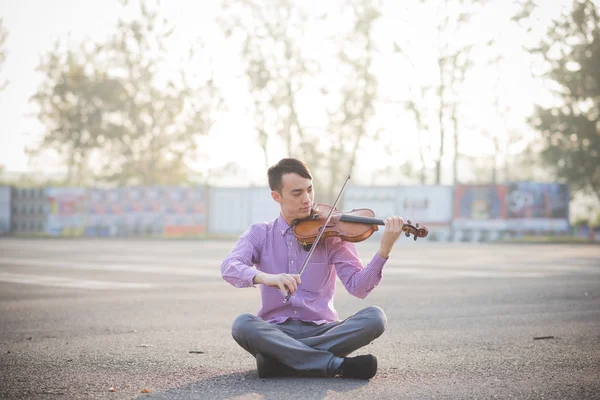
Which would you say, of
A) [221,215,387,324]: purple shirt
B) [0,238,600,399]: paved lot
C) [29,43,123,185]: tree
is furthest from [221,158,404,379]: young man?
[29,43,123,185]: tree

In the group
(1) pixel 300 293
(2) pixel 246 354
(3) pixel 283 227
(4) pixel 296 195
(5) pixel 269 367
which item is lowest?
(2) pixel 246 354

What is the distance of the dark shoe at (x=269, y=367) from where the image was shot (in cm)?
396

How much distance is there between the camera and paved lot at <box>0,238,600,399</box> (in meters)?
3.77

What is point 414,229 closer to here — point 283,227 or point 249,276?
point 283,227

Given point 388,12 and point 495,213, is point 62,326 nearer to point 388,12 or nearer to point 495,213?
point 495,213

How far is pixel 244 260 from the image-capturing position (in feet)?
13.5

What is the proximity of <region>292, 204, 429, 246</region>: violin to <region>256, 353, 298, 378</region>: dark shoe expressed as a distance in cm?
68

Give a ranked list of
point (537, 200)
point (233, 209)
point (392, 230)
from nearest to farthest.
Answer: point (392, 230) < point (537, 200) < point (233, 209)

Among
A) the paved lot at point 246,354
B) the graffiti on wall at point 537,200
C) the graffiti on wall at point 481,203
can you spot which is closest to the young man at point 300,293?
the paved lot at point 246,354

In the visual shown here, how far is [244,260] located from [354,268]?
0.63 m

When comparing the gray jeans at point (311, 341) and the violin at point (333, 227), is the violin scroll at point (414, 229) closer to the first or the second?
the violin at point (333, 227)

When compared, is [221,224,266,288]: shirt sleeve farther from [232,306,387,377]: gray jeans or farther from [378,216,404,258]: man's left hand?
[378,216,404,258]: man's left hand

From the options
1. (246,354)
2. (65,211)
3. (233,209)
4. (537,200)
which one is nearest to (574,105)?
(537,200)

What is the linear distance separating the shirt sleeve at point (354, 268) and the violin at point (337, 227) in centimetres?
10
